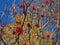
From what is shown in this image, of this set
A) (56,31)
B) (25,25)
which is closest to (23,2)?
(25,25)

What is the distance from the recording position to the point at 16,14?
5.54 feet

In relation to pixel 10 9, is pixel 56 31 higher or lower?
lower

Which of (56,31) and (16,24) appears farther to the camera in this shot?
(56,31)

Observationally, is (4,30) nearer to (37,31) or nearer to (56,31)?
(37,31)

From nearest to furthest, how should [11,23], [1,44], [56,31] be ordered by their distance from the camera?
[1,44] → [11,23] → [56,31]

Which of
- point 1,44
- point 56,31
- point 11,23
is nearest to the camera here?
point 1,44

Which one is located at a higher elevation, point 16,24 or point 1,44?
point 16,24

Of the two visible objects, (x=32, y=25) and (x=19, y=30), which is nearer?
(x=19, y=30)

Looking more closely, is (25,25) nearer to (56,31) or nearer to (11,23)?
(11,23)

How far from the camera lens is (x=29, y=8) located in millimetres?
1781

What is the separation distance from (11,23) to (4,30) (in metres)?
0.10

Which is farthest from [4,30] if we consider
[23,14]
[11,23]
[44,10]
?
[44,10]

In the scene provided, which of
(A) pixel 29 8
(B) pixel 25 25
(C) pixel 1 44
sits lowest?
(C) pixel 1 44

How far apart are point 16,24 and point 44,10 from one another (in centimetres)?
34
